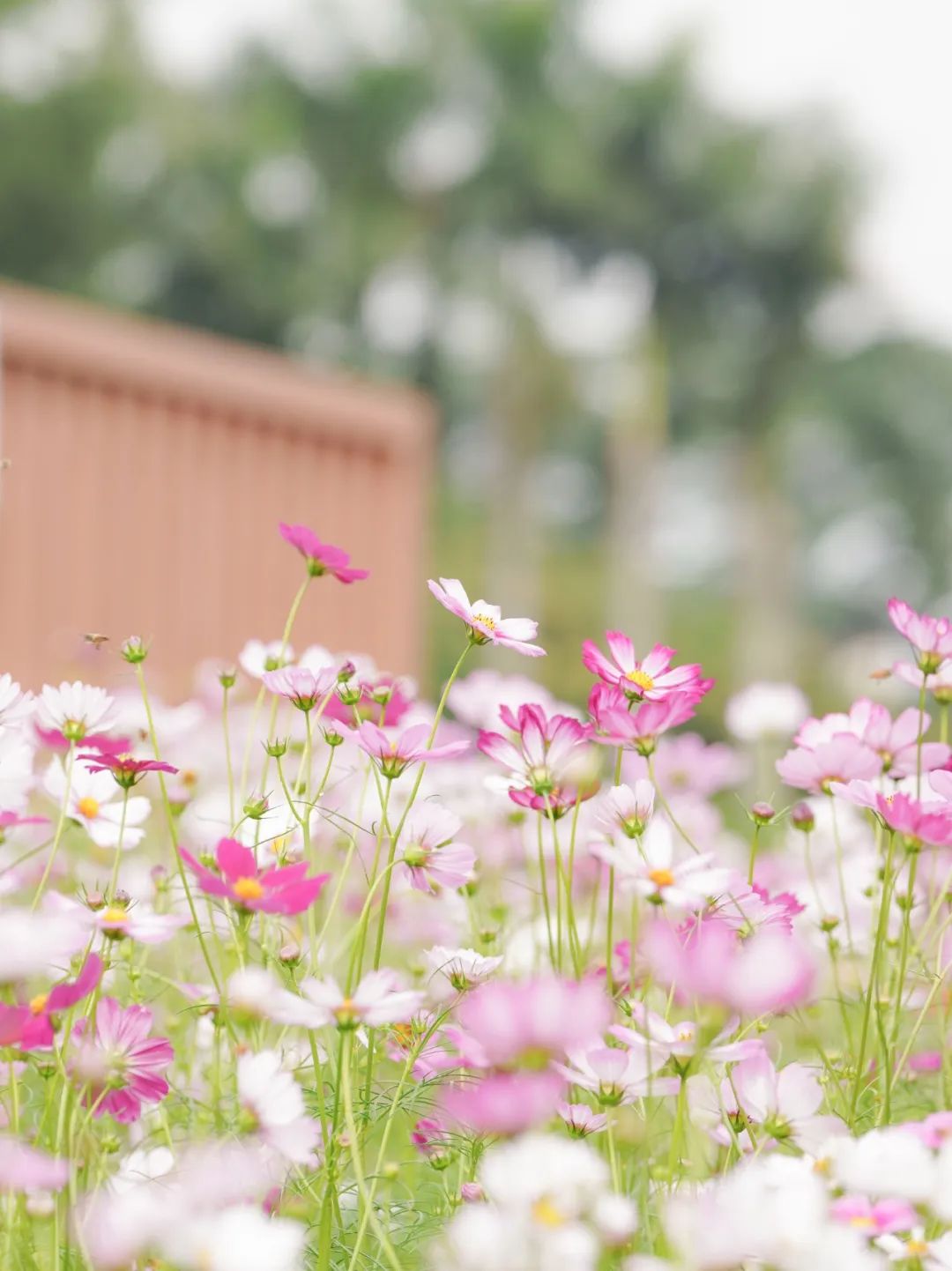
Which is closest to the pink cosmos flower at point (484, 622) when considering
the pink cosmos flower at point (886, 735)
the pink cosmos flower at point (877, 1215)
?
the pink cosmos flower at point (886, 735)

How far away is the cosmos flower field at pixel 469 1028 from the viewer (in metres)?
0.48

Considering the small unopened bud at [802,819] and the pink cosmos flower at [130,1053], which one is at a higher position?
the small unopened bud at [802,819]

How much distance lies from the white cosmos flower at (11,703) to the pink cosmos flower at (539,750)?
254mm

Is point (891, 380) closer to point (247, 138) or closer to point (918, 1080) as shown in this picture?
point (247, 138)

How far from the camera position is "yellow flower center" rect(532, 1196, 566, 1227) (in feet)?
1.56

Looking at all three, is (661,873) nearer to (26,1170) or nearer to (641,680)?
(641,680)

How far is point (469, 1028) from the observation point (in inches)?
25.4

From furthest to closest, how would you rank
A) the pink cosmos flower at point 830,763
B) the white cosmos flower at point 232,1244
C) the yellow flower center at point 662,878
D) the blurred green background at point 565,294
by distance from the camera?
the blurred green background at point 565,294
the pink cosmos flower at point 830,763
the yellow flower center at point 662,878
the white cosmos flower at point 232,1244

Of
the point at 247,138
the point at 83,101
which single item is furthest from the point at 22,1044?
the point at 247,138

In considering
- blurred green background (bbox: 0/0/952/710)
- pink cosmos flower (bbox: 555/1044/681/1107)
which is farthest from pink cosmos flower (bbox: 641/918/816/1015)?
blurred green background (bbox: 0/0/952/710)

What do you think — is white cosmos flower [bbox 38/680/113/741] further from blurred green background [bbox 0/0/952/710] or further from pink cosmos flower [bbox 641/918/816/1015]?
blurred green background [bbox 0/0/952/710]

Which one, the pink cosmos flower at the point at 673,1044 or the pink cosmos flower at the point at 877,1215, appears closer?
the pink cosmos flower at the point at 877,1215

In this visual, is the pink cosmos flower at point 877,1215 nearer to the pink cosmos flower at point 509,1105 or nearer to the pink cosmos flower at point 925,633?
the pink cosmos flower at point 509,1105

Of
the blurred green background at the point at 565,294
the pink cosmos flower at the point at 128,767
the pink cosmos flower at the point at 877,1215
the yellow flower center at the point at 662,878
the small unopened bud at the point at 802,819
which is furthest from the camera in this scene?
the blurred green background at the point at 565,294
